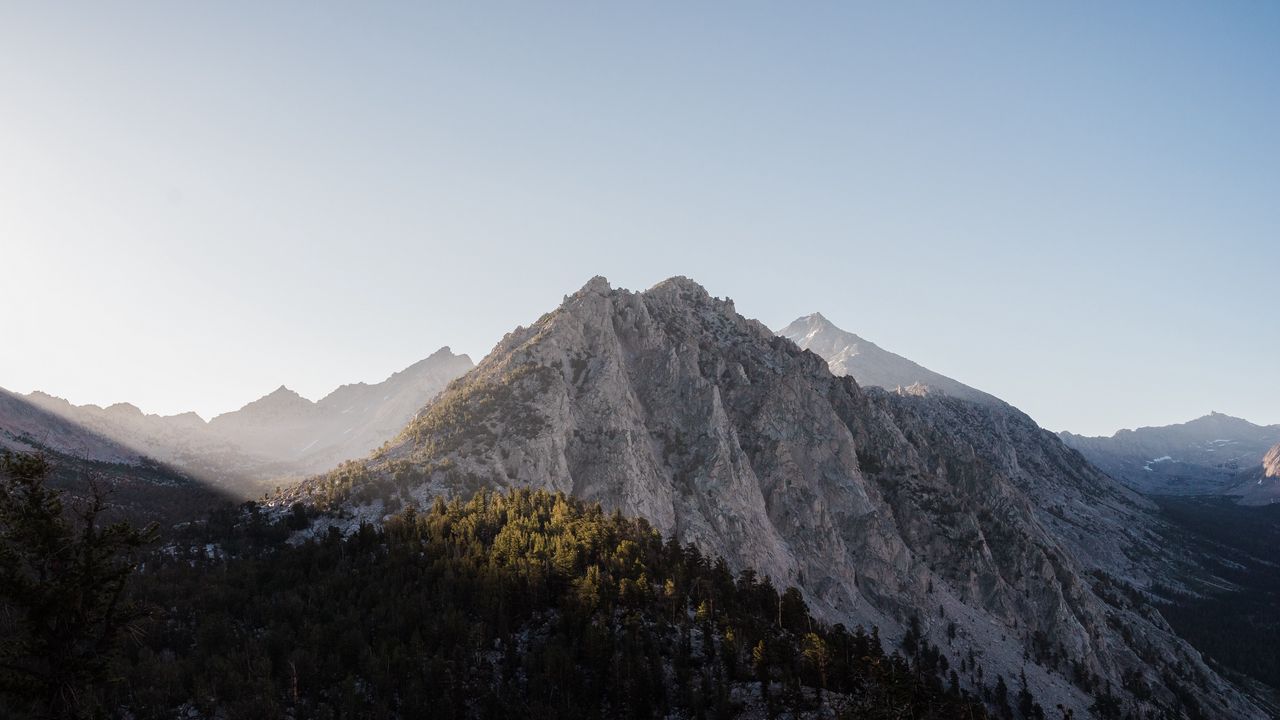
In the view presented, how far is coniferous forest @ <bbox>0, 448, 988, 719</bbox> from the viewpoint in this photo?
153 feet

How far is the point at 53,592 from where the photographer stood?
26.5 m

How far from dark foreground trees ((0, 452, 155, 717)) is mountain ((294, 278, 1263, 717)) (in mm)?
64223

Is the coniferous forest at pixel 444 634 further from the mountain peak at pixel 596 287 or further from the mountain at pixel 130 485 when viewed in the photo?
the mountain peak at pixel 596 287

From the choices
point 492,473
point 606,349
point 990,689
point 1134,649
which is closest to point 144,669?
point 492,473

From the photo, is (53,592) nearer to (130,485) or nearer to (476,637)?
(476,637)

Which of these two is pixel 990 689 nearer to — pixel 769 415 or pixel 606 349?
pixel 769 415

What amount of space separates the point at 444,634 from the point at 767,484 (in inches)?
3678

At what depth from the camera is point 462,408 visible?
397ft

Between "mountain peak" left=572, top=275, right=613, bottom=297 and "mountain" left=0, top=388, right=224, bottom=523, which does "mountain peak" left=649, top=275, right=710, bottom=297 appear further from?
"mountain" left=0, top=388, right=224, bottom=523

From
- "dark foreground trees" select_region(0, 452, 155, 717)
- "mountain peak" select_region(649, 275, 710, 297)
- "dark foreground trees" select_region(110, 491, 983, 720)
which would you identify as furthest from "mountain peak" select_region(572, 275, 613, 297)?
"dark foreground trees" select_region(0, 452, 155, 717)

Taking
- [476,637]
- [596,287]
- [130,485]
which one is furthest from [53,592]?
[130,485]

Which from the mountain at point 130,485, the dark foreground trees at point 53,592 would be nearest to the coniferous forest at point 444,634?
the dark foreground trees at point 53,592

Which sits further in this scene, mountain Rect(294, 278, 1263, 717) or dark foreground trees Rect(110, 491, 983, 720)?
mountain Rect(294, 278, 1263, 717)

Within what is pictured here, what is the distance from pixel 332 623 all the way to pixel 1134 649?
586 feet
